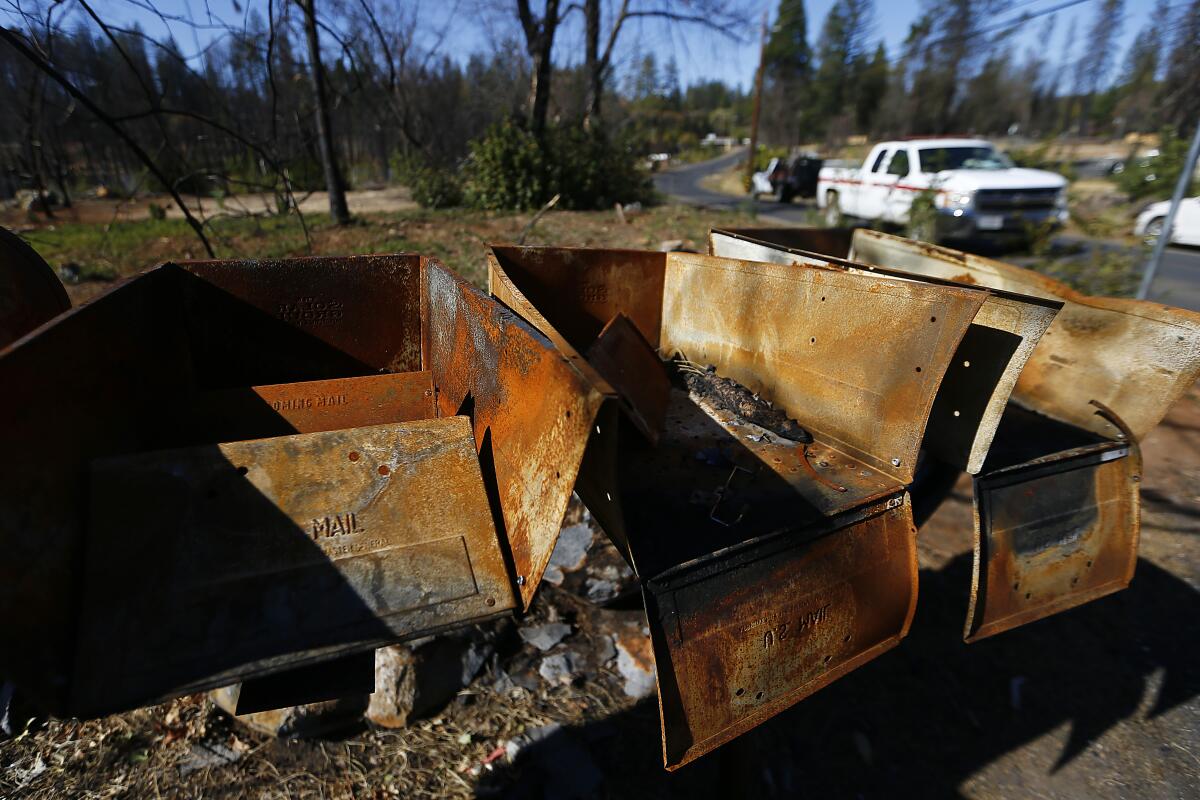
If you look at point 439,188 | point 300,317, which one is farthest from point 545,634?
point 439,188

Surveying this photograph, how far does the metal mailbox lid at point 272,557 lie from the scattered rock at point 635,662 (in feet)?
4.33

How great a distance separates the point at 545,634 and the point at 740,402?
4.46 feet

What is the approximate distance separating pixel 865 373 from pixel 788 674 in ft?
3.32

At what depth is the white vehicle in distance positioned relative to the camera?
32.3ft

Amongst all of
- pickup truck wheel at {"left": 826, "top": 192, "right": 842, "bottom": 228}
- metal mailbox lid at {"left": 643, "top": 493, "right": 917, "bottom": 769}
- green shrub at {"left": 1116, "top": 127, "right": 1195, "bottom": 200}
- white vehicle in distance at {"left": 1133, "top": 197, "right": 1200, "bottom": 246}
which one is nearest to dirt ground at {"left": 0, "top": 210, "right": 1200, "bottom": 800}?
metal mailbox lid at {"left": 643, "top": 493, "right": 917, "bottom": 769}

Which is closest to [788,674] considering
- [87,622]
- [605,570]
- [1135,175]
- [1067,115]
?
[605,570]

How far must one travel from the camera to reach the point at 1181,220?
10.2 meters

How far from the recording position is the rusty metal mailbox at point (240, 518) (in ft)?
4.15

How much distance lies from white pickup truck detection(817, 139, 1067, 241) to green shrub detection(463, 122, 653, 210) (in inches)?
204

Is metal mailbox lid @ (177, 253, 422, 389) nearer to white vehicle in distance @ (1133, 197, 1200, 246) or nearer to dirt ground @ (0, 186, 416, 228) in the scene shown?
dirt ground @ (0, 186, 416, 228)

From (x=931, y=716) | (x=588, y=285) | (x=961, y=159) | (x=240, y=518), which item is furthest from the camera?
(x=961, y=159)

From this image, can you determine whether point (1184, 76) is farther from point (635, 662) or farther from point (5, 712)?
point (5, 712)

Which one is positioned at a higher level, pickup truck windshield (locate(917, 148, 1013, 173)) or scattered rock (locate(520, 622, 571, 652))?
pickup truck windshield (locate(917, 148, 1013, 173))

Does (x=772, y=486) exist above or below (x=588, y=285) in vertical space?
below
